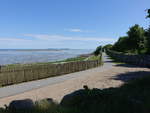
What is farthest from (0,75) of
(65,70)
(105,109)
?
(105,109)

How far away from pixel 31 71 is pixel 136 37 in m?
25.2

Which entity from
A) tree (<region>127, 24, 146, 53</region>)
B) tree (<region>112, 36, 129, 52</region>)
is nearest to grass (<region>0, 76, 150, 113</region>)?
tree (<region>127, 24, 146, 53</region>)

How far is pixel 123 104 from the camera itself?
188 inches

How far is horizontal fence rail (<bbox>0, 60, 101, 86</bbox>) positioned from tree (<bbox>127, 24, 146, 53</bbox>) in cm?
1892

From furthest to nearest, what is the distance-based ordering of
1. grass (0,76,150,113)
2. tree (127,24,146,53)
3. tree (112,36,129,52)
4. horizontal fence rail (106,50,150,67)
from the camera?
tree (112,36,129,52) < tree (127,24,146,53) < horizontal fence rail (106,50,150,67) < grass (0,76,150,113)

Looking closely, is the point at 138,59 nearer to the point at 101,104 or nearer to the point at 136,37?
the point at 136,37

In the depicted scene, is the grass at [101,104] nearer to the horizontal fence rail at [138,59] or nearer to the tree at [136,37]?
the horizontal fence rail at [138,59]

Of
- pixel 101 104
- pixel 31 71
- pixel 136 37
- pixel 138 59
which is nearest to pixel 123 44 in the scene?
pixel 136 37

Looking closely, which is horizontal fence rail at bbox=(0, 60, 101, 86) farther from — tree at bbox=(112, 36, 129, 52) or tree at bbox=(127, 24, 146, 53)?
tree at bbox=(112, 36, 129, 52)

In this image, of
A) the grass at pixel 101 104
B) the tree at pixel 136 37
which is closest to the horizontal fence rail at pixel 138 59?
the tree at pixel 136 37

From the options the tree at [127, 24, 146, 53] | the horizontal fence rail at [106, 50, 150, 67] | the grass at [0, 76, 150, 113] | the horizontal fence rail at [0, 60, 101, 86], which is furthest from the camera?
the tree at [127, 24, 146, 53]

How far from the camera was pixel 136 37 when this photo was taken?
32.5m

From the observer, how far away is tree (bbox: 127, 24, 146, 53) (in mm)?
31641

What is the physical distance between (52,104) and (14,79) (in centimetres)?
665
